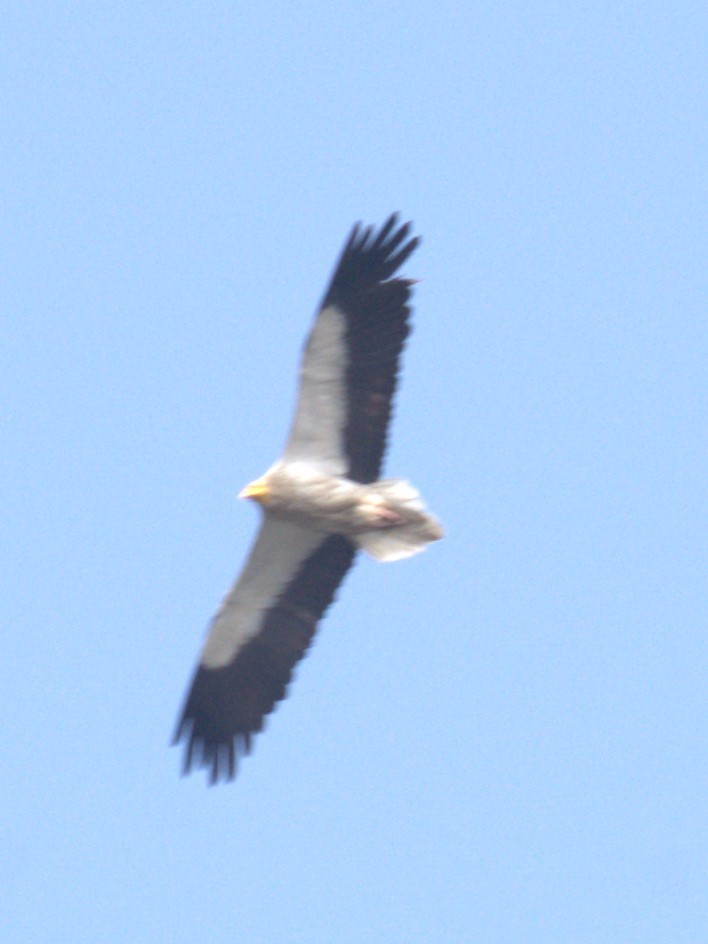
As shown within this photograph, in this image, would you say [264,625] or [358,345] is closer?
[358,345]

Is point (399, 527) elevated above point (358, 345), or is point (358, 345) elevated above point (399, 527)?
point (358, 345)

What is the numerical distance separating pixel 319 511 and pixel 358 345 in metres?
1.25

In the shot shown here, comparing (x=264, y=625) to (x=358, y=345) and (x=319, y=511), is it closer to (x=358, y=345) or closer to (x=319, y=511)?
(x=319, y=511)

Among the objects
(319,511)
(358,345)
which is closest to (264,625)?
(319,511)

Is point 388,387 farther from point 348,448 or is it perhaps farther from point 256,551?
point 256,551

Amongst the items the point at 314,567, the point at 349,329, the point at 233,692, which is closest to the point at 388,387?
the point at 349,329

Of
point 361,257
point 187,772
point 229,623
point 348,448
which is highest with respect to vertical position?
point 361,257

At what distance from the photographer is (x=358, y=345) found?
48.6 ft

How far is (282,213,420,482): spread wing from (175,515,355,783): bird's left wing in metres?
1.02

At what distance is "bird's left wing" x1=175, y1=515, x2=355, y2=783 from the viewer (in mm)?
15680

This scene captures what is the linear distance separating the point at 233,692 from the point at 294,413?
2220mm

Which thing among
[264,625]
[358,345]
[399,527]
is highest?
[358,345]

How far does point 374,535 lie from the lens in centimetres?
1533

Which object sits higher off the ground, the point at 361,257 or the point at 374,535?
the point at 361,257
